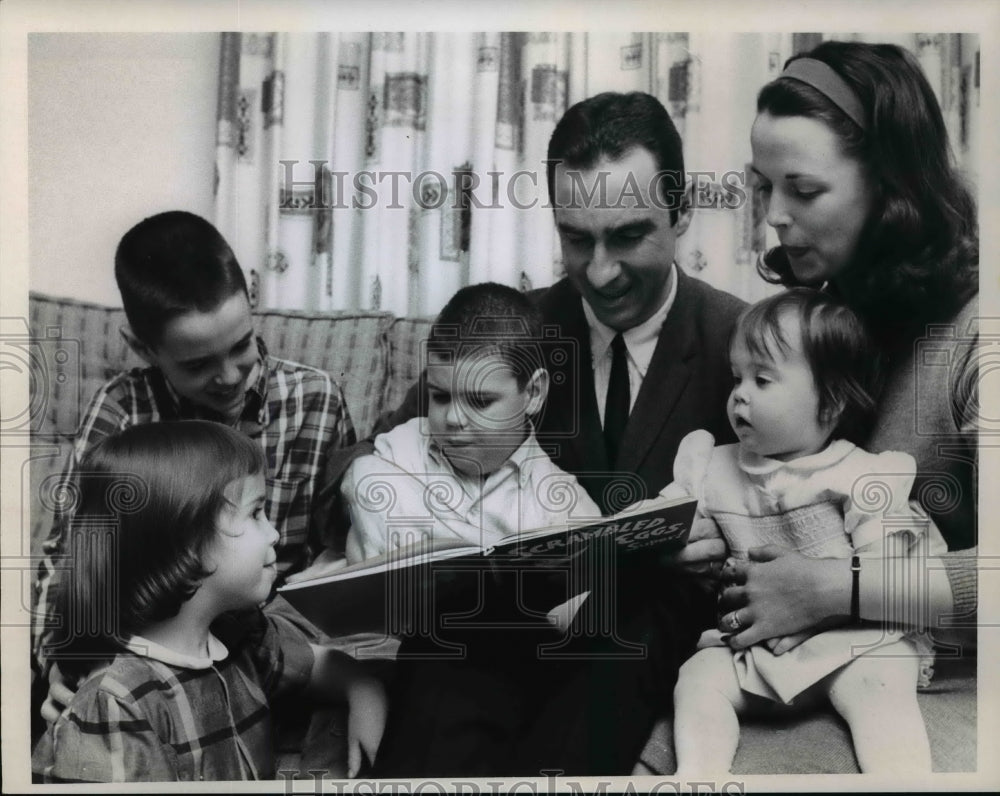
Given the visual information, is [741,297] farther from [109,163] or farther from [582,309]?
[109,163]

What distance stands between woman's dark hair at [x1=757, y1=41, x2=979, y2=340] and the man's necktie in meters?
0.34

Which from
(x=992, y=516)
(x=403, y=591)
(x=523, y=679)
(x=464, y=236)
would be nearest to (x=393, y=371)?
(x=464, y=236)

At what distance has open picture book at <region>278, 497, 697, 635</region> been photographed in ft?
7.09

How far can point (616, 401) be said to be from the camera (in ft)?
7.29

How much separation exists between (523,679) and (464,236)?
0.93 metres

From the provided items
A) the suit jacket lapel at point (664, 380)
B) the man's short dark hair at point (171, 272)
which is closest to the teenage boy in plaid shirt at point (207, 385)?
the man's short dark hair at point (171, 272)

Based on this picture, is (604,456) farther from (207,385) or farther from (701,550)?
(207,385)

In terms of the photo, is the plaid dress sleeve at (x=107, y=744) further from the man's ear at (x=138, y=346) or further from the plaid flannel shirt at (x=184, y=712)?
the man's ear at (x=138, y=346)

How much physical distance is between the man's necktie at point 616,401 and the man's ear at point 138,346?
95 cm

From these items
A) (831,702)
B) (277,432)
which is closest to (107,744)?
(277,432)

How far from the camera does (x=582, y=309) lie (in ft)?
7.30

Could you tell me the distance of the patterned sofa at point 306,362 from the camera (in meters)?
2.20

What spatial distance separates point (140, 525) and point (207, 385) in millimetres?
314

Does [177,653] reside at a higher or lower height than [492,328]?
lower
